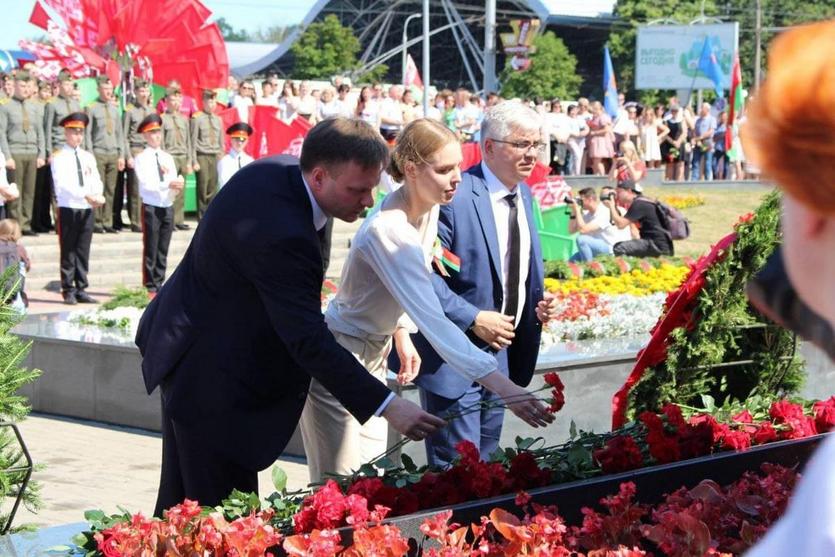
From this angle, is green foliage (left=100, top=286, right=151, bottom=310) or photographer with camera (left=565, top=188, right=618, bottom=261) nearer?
green foliage (left=100, top=286, right=151, bottom=310)

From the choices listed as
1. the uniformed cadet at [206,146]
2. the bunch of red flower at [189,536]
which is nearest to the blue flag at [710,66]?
the uniformed cadet at [206,146]

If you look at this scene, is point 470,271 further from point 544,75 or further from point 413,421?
point 544,75

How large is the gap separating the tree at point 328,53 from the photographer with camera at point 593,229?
4741 centimetres

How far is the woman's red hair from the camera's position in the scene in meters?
1.07

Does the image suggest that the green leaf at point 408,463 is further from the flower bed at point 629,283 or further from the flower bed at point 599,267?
the flower bed at point 599,267

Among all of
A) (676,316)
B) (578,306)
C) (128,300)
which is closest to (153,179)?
(128,300)

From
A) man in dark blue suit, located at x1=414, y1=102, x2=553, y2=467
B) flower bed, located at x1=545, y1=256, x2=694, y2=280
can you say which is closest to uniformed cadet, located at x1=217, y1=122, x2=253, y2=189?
flower bed, located at x1=545, y1=256, x2=694, y2=280

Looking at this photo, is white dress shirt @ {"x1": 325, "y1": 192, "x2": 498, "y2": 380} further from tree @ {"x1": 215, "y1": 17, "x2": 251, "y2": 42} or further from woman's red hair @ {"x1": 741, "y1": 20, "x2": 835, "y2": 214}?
tree @ {"x1": 215, "y1": 17, "x2": 251, "y2": 42}

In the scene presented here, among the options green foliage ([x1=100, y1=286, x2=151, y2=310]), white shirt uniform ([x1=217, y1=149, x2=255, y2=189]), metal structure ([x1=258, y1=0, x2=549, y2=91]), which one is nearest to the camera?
green foliage ([x1=100, y1=286, x2=151, y2=310])

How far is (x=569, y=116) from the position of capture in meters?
27.9

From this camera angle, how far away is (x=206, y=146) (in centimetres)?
1850

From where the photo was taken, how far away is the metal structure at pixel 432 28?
8150cm

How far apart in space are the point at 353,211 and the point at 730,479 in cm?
146

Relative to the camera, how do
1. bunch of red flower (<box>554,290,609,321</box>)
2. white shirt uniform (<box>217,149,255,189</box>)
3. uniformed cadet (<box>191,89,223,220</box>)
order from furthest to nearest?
1. uniformed cadet (<box>191,89,223,220</box>)
2. white shirt uniform (<box>217,149,255,189</box>)
3. bunch of red flower (<box>554,290,609,321</box>)
